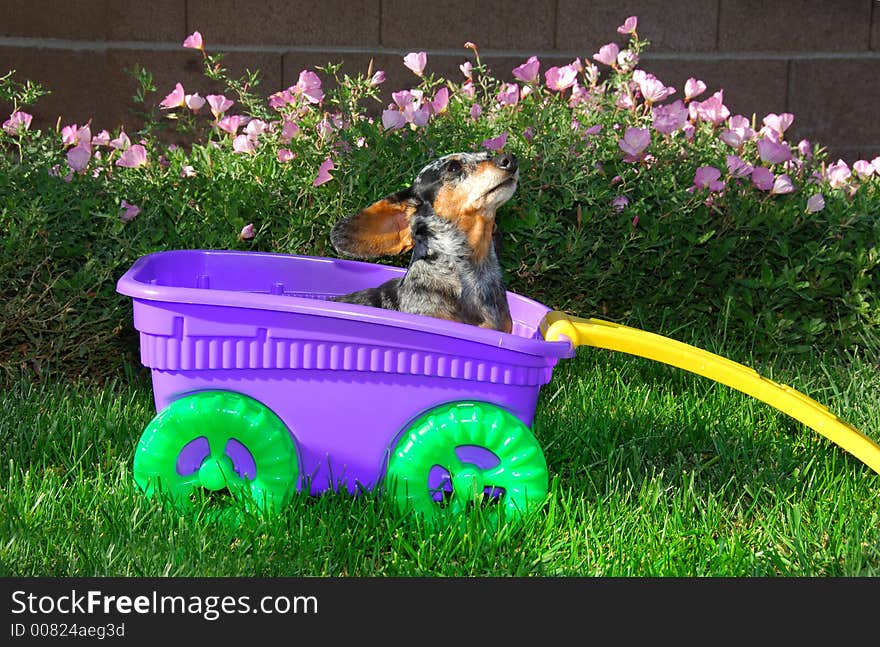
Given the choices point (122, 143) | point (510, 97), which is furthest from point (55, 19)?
point (510, 97)

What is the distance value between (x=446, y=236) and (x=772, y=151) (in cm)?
160

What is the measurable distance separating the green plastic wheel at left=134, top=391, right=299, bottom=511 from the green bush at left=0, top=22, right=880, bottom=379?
3.31 feet

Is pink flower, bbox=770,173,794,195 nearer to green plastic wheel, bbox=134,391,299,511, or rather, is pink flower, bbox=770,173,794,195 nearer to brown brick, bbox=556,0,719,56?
brown brick, bbox=556,0,719,56

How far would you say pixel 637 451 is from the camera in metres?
2.91

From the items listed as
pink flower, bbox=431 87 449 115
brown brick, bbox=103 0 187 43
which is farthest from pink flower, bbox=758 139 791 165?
brown brick, bbox=103 0 187 43

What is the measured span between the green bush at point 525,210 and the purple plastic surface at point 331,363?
0.87 metres

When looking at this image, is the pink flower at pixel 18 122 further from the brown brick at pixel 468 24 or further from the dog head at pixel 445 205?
the brown brick at pixel 468 24

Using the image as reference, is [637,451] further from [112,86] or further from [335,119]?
[112,86]

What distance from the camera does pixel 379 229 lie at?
9.11 feet

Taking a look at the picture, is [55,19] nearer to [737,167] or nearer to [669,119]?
[669,119]

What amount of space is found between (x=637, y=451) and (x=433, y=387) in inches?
29.1

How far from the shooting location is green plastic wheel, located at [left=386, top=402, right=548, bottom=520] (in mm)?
2463

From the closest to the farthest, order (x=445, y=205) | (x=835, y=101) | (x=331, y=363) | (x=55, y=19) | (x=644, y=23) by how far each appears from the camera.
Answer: (x=331, y=363), (x=445, y=205), (x=55, y=19), (x=644, y=23), (x=835, y=101)

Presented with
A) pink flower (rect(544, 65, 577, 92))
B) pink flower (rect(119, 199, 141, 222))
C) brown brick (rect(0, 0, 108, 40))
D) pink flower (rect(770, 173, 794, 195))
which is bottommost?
pink flower (rect(119, 199, 141, 222))
